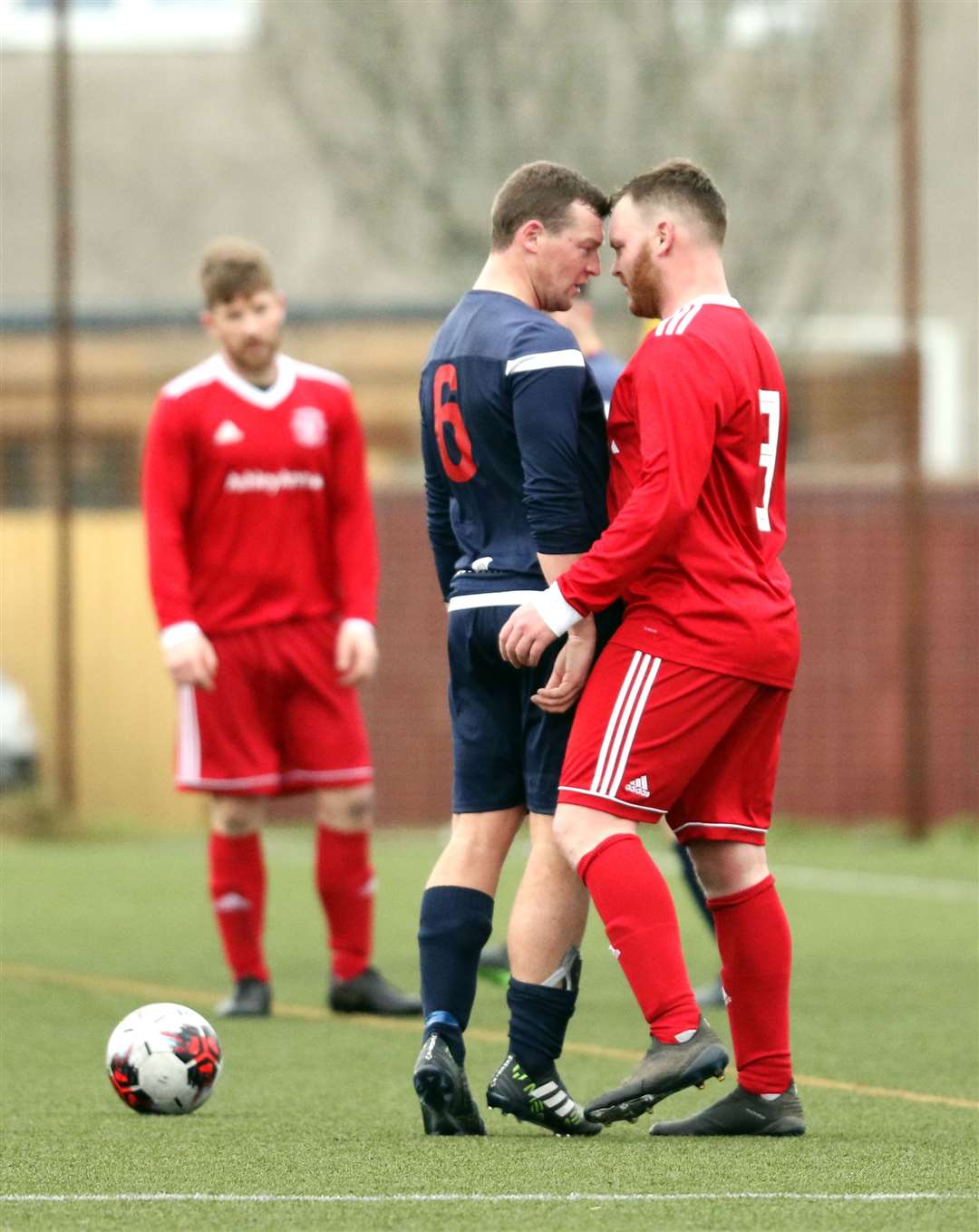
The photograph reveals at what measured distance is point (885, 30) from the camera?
87.1ft

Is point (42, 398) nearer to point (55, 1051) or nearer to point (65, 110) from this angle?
point (65, 110)

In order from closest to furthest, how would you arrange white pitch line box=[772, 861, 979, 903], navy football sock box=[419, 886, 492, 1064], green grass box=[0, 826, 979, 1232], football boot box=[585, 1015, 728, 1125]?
green grass box=[0, 826, 979, 1232] → football boot box=[585, 1015, 728, 1125] → navy football sock box=[419, 886, 492, 1064] → white pitch line box=[772, 861, 979, 903]

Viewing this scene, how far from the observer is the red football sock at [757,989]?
532 cm

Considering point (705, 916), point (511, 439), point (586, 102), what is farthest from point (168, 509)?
point (586, 102)

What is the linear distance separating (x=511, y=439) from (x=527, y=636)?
0.48 metres

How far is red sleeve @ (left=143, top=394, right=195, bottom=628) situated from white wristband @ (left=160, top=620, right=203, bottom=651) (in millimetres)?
18

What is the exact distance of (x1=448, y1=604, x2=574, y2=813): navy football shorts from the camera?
540cm

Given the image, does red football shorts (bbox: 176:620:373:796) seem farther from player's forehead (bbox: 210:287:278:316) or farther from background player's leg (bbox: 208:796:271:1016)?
player's forehead (bbox: 210:287:278:316)

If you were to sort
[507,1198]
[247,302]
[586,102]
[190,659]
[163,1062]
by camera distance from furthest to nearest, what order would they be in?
[586,102], [247,302], [190,659], [163,1062], [507,1198]

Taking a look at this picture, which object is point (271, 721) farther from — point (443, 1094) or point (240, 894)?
point (443, 1094)

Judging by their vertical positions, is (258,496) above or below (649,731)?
above

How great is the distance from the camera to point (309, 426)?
25.3 ft

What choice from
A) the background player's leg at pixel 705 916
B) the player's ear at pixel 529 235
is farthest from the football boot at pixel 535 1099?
the background player's leg at pixel 705 916

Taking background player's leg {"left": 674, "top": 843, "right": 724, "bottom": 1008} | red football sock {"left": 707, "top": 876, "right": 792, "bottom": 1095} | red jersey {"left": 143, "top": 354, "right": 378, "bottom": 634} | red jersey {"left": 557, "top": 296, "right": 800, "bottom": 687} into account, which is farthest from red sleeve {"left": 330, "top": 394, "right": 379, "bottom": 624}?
red football sock {"left": 707, "top": 876, "right": 792, "bottom": 1095}
